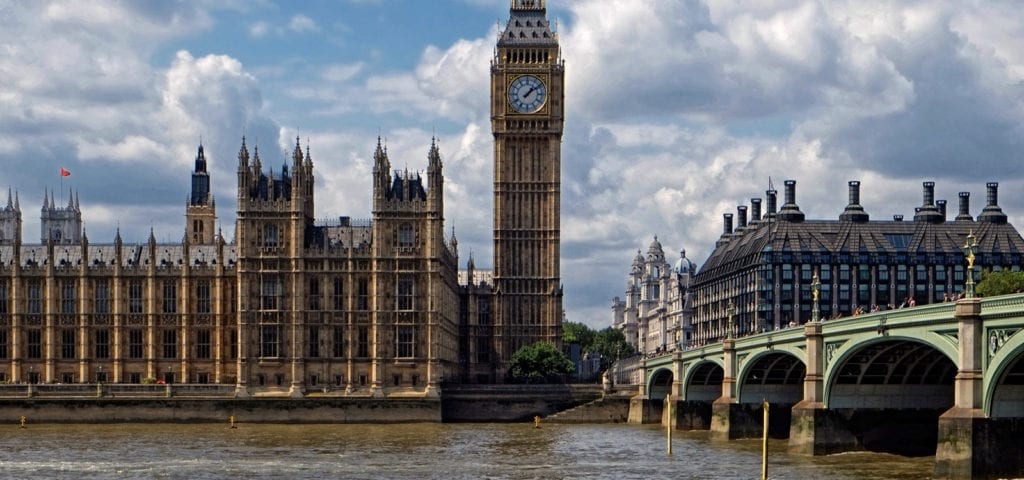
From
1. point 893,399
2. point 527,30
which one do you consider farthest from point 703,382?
point 527,30

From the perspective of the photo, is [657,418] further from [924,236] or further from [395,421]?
[924,236]

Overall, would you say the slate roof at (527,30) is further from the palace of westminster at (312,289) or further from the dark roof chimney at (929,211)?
the dark roof chimney at (929,211)

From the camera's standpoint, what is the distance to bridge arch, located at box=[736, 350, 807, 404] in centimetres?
11106

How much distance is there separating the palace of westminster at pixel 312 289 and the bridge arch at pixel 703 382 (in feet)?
84.2

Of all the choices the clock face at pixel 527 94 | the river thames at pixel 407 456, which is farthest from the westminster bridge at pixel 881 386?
the clock face at pixel 527 94

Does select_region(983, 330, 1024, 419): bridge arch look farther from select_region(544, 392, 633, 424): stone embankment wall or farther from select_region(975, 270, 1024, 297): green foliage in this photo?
select_region(544, 392, 633, 424): stone embankment wall

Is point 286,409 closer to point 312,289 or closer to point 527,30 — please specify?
point 312,289

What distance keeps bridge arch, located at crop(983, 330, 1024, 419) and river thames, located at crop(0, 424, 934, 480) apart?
24.4ft

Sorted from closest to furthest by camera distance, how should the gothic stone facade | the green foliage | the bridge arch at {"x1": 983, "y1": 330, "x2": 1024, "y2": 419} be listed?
the bridge arch at {"x1": 983, "y1": 330, "x2": 1024, "y2": 419} → the green foliage → the gothic stone facade

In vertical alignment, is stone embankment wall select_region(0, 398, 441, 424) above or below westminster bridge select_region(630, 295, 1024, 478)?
below

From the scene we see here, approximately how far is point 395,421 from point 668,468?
198ft

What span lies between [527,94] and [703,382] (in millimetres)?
50127

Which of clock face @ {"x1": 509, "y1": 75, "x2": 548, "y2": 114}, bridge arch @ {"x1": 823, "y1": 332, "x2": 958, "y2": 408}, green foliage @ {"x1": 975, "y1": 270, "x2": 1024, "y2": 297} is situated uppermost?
clock face @ {"x1": 509, "y1": 75, "x2": 548, "y2": 114}

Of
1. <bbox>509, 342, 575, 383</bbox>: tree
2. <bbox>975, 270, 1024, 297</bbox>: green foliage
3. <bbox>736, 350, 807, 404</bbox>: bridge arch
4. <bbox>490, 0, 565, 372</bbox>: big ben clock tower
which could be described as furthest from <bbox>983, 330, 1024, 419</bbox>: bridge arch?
<bbox>490, 0, 565, 372</bbox>: big ben clock tower
